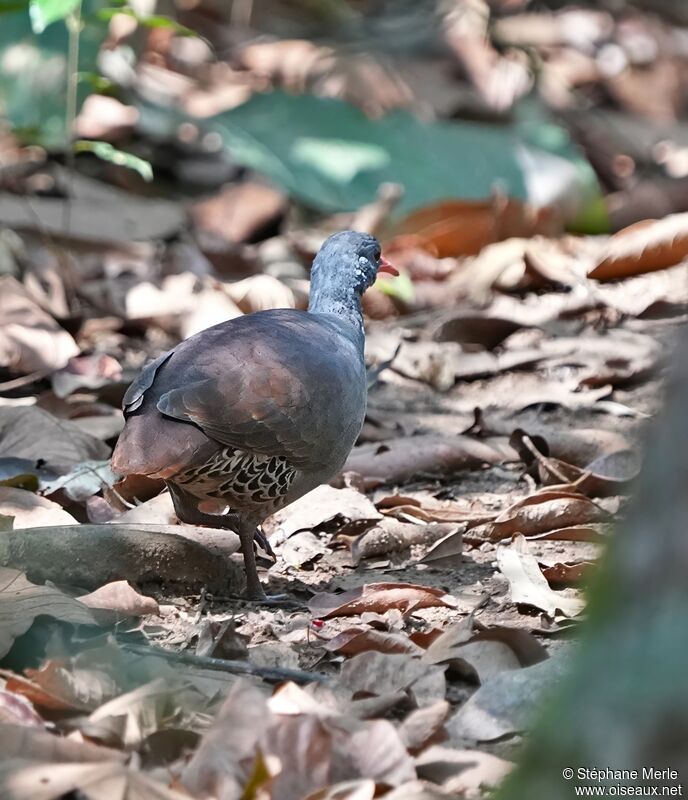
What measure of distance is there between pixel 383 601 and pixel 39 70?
18.0 feet

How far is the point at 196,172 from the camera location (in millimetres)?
9430

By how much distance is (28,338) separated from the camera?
6086 millimetres

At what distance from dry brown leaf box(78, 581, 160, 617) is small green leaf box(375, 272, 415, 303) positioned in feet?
11.1

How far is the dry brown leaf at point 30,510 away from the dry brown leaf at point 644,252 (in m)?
3.62

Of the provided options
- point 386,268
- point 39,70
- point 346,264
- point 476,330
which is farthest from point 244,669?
point 39,70

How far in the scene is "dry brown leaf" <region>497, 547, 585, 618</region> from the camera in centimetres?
388

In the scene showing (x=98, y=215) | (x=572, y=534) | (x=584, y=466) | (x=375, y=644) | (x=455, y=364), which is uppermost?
(x=375, y=644)

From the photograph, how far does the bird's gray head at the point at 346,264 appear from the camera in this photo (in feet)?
17.3

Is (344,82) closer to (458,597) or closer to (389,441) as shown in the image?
(389,441)

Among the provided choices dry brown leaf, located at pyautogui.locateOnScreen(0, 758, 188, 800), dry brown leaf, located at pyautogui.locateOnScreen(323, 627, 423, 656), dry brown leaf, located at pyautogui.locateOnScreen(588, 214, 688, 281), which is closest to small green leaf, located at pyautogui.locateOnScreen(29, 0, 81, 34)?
dry brown leaf, located at pyautogui.locateOnScreen(588, 214, 688, 281)

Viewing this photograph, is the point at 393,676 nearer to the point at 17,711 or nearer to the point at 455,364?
the point at 17,711

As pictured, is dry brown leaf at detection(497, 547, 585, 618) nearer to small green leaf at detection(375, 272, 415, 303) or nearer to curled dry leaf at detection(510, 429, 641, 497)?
curled dry leaf at detection(510, 429, 641, 497)

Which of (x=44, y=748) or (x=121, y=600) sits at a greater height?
(x=44, y=748)

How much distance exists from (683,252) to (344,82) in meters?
4.21
